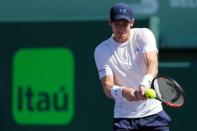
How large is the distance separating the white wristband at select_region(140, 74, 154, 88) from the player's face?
12.2 inches

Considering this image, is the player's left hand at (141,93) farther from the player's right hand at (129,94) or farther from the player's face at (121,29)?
the player's face at (121,29)

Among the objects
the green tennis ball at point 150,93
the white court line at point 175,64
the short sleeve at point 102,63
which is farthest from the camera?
the white court line at point 175,64

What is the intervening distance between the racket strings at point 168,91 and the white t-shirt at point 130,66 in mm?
79

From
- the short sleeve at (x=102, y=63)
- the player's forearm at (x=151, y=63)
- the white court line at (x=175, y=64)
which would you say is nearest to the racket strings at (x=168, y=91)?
the player's forearm at (x=151, y=63)

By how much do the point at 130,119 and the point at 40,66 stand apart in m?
2.66

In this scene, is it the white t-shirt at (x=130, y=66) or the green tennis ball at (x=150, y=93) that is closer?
the green tennis ball at (x=150, y=93)

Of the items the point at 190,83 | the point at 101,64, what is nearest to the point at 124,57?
the point at 101,64

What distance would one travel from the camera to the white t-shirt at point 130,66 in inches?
182

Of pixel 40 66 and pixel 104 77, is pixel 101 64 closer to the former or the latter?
pixel 104 77

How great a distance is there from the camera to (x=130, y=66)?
461 centimetres

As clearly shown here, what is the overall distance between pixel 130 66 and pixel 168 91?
0.32 meters

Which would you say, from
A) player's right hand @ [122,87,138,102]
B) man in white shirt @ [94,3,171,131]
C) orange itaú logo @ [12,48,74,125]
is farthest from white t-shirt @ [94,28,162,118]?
orange itaú logo @ [12,48,74,125]

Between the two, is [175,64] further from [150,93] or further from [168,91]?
[150,93]

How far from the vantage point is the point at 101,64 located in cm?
474
